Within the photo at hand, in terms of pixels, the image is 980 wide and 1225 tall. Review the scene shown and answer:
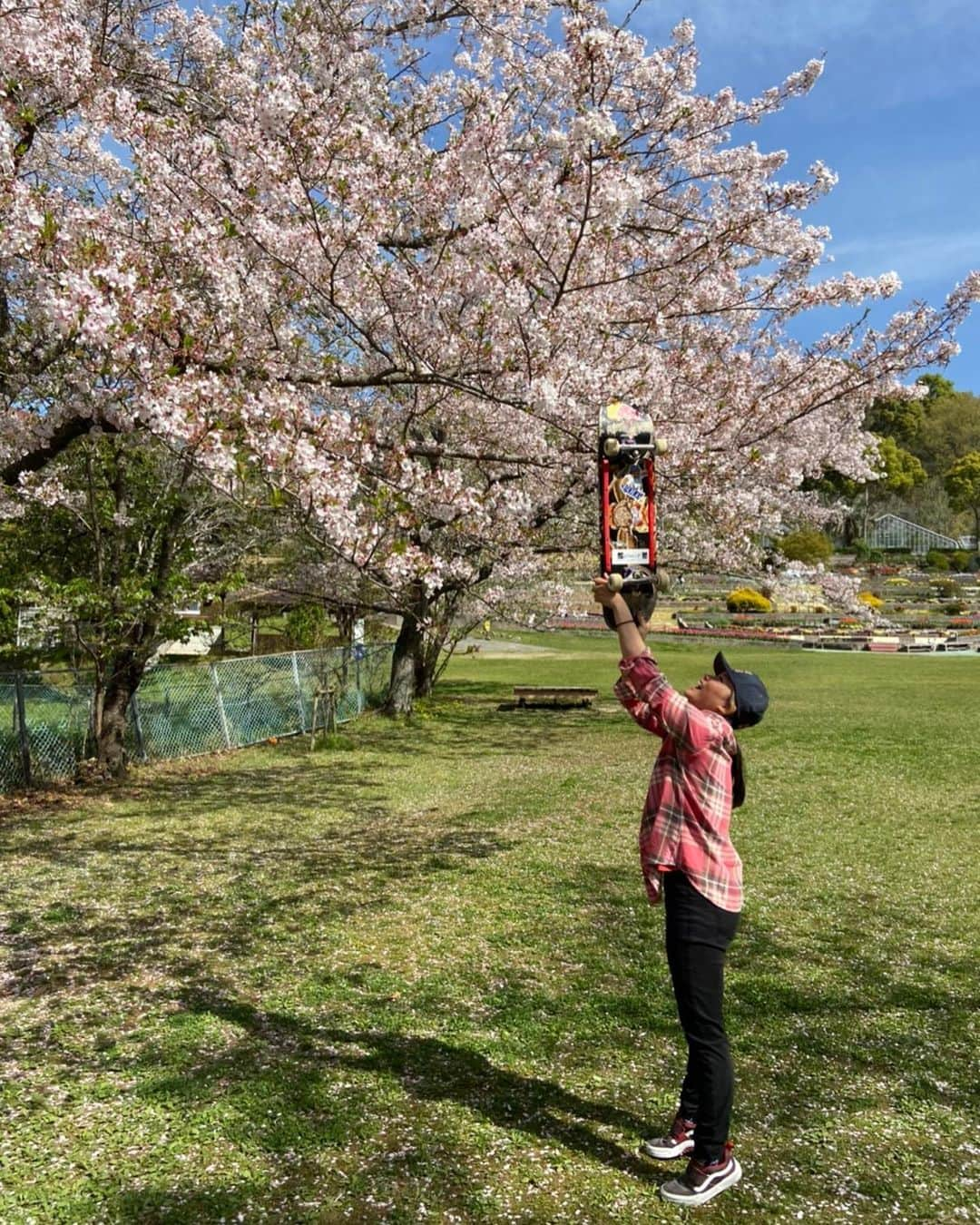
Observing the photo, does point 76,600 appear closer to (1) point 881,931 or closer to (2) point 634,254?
(2) point 634,254

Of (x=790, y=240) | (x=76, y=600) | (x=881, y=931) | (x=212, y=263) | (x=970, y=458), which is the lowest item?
(x=881, y=931)

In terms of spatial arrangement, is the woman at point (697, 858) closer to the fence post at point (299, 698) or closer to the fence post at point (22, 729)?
the fence post at point (22, 729)

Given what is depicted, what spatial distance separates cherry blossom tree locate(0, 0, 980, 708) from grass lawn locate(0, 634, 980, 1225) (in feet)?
8.96

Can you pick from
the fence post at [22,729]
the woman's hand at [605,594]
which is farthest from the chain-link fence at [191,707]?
the woman's hand at [605,594]

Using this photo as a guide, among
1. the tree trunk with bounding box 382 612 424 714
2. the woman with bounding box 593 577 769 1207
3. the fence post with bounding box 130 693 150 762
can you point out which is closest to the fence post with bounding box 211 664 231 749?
the fence post with bounding box 130 693 150 762

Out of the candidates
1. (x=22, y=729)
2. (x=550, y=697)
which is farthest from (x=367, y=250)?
(x=550, y=697)

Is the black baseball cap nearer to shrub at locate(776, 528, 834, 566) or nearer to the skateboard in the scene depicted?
A: the skateboard

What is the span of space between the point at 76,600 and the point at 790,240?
934 centimetres

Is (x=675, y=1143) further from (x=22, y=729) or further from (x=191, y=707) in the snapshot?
(x=191, y=707)

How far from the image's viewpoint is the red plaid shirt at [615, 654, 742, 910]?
10.9ft

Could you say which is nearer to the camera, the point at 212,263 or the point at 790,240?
the point at 212,263

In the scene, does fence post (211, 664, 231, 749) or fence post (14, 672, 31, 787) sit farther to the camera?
fence post (211, 664, 231, 749)

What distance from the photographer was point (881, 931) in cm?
652

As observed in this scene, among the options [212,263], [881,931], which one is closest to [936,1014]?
[881,931]
